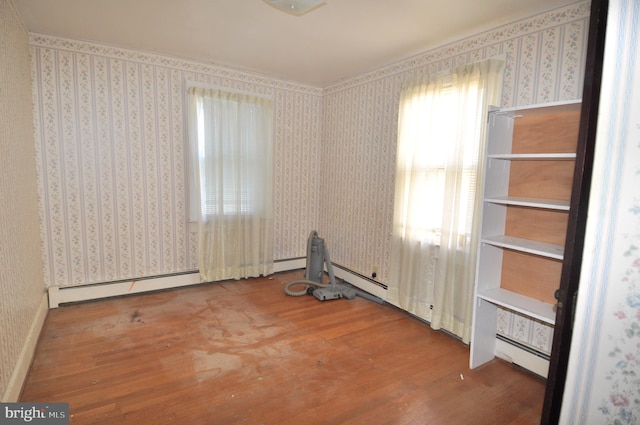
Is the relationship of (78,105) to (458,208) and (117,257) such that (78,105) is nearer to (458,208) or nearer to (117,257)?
(117,257)

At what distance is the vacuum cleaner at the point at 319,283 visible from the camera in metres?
3.79

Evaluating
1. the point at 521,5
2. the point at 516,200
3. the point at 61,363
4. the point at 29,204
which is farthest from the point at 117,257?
the point at 521,5

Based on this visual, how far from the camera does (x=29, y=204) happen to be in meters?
2.84

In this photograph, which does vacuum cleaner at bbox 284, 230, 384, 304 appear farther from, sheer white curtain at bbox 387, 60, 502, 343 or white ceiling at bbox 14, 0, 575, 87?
white ceiling at bbox 14, 0, 575, 87

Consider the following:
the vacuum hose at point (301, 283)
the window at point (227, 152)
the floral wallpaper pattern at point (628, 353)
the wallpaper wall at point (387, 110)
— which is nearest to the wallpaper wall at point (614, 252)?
the floral wallpaper pattern at point (628, 353)

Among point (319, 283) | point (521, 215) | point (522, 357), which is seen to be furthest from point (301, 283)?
point (521, 215)

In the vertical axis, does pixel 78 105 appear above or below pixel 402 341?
above

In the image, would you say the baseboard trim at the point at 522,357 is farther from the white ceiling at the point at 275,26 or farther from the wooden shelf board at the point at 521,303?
the white ceiling at the point at 275,26

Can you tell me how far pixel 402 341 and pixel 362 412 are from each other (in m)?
0.99

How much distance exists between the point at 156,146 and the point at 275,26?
1.90 meters

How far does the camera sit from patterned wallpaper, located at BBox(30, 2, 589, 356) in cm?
315

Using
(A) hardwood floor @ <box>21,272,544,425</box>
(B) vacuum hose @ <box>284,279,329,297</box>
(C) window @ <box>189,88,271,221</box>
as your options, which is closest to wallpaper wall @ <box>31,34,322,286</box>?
(C) window @ <box>189,88,271,221</box>

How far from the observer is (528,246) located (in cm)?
226

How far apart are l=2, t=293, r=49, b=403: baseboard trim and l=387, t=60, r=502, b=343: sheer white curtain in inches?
118
